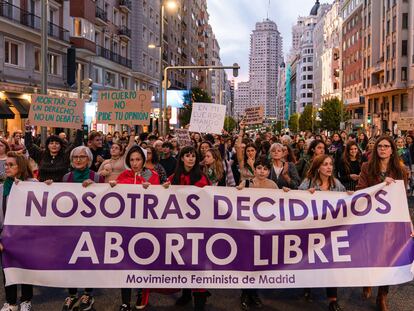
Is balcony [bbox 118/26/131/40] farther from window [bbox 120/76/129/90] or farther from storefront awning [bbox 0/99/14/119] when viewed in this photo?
storefront awning [bbox 0/99/14/119]

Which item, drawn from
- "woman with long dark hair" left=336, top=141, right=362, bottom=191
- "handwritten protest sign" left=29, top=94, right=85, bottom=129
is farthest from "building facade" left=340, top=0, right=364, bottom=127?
"handwritten protest sign" left=29, top=94, right=85, bottom=129

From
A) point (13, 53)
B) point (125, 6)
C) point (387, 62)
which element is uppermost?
point (125, 6)

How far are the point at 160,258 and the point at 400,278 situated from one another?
2476 millimetres

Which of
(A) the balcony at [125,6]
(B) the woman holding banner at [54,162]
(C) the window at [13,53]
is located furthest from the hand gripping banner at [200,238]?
(A) the balcony at [125,6]

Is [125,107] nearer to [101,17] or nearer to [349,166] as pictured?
[349,166]

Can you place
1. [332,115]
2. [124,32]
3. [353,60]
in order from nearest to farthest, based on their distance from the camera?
[124,32] < [332,115] < [353,60]

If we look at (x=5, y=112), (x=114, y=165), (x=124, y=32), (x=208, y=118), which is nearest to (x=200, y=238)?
(x=114, y=165)

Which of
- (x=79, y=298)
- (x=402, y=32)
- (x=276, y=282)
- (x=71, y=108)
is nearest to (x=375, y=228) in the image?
(x=276, y=282)

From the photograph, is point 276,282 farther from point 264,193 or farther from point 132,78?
point 132,78

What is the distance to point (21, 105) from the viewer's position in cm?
Result: 2769

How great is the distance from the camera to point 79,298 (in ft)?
18.7

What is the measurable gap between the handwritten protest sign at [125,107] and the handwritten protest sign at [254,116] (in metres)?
8.85

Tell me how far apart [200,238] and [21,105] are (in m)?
24.8

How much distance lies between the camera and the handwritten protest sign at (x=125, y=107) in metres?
9.20
